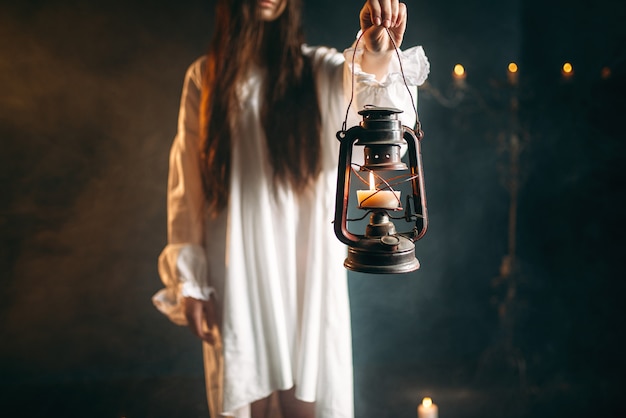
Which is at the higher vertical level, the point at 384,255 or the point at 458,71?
the point at 458,71

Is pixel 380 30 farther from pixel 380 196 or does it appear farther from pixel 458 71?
→ pixel 458 71

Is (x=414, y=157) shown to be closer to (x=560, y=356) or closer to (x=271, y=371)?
(x=271, y=371)

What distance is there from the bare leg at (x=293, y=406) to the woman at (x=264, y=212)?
64 millimetres

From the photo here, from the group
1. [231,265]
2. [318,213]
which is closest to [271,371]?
[231,265]

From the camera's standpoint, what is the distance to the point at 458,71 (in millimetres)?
1687

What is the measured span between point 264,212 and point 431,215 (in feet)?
2.41

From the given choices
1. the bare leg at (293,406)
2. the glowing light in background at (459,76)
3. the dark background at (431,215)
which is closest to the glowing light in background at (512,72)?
the dark background at (431,215)

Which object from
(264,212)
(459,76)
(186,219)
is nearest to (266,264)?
(264,212)

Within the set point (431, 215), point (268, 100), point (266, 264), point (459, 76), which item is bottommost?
point (266, 264)

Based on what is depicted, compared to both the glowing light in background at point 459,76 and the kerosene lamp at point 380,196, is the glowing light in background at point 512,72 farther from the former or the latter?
the kerosene lamp at point 380,196

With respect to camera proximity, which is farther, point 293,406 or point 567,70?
point 567,70

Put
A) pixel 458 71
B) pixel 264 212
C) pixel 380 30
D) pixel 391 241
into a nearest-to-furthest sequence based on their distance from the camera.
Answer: pixel 391 241 < pixel 380 30 < pixel 264 212 < pixel 458 71

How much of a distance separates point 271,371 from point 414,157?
2.87ft

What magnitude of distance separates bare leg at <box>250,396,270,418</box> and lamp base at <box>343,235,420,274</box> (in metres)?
0.83
